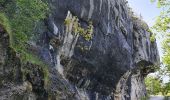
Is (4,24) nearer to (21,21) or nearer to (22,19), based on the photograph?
(21,21)

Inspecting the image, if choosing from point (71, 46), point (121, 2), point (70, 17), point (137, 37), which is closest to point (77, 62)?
point (71, 46)

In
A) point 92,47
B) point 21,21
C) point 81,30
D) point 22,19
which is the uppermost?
point 81,30

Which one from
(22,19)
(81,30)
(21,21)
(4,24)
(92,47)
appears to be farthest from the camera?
(92,47)

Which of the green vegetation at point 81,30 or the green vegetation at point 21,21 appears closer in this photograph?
Answer: the green vegetation at point 21,21

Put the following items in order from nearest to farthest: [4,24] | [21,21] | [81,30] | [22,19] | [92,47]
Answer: [4,24] < [21,21] < [22,19] < [81,30] < [92,47]

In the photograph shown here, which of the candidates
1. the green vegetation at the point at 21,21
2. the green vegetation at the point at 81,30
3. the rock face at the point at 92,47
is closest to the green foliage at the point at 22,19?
the green vegetation at the point at 21,21

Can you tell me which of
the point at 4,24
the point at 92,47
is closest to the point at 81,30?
the point at 92,47

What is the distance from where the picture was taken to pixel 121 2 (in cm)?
3384

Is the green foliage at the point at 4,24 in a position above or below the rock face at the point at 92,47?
below

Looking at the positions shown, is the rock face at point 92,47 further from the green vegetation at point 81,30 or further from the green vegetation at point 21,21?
the green vegetation at point 21,21

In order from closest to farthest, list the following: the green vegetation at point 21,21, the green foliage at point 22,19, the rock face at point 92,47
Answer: the green vegetation at point 21,21, the green foliage at point 22,19, the rock face at point 92,47

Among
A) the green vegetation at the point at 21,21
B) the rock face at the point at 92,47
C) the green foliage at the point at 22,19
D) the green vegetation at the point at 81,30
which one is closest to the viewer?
the green vegetation at the point at 21,21

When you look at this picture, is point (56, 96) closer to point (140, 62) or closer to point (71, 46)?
point (71, 46)

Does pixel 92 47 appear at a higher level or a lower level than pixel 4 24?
higher
